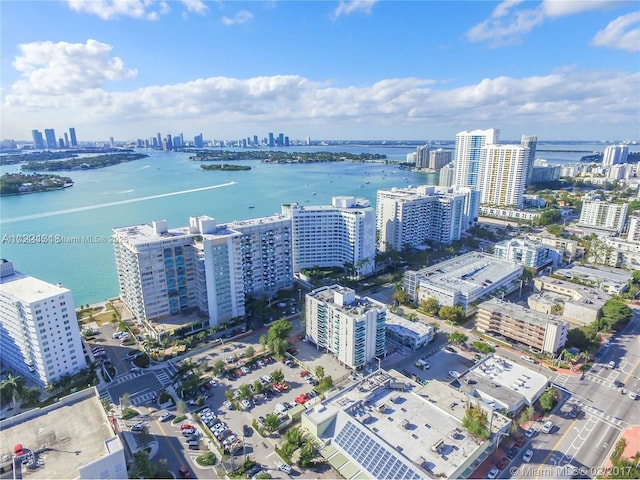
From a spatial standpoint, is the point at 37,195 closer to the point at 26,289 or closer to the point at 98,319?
the point at 98,319

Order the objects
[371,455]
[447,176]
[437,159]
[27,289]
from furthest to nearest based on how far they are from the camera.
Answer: [437,159] → [447,176] → [27,289] → [371,455]

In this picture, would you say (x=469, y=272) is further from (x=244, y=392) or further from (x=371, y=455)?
(x=244, y=392)

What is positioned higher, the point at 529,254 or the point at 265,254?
the point at 265,254

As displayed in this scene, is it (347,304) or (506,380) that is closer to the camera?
(506,380)

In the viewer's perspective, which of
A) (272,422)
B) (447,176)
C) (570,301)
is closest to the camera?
(272,422)

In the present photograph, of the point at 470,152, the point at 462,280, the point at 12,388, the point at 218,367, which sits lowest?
the point at 218,367

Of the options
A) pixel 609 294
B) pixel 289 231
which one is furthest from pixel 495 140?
pixel 289 231

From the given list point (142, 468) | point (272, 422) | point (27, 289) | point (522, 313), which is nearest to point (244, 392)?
point (272, 422)

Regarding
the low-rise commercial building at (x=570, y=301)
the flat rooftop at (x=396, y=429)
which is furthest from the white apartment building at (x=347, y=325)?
the low-rise commercial building at (x=570, y=301)
